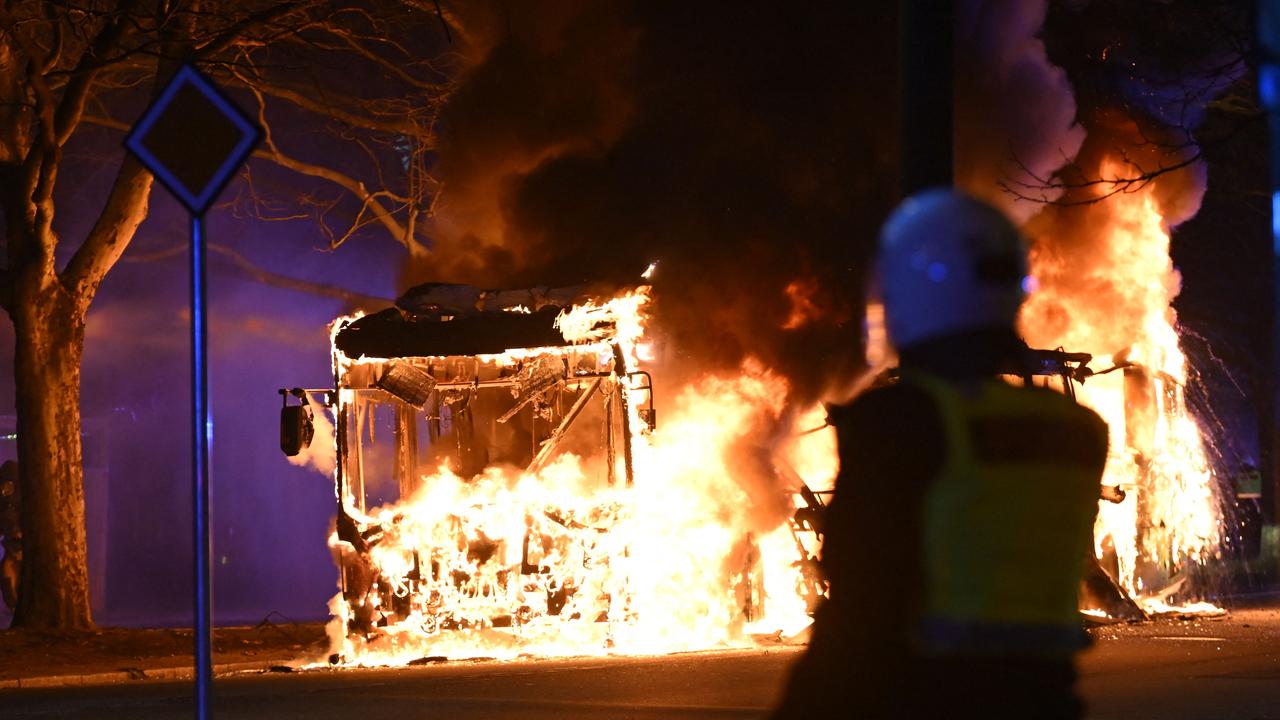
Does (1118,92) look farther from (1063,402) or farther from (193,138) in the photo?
(1063,402)

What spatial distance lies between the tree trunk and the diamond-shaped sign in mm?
12441

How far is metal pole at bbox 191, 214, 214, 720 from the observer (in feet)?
20.5

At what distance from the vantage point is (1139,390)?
17.7 meters

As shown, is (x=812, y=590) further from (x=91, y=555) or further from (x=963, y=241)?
(x=91, y=555)

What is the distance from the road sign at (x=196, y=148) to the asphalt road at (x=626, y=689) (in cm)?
448

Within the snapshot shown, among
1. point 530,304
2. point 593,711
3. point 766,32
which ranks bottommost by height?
point 593,711

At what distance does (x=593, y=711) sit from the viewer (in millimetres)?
10500

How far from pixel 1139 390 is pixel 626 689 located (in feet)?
Result: 27.2

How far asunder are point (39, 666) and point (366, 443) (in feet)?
13.3

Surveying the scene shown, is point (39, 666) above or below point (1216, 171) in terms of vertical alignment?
below

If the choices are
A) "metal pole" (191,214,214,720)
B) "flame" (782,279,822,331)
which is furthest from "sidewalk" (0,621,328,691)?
"metal pole" (191,214,214,720)

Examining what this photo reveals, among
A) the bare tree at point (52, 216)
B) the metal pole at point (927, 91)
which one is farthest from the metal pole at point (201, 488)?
the bare tree at point (52, 216)

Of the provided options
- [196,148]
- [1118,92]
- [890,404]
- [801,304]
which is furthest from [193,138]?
[1118,92]

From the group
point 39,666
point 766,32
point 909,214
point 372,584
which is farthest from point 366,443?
point 909,214
